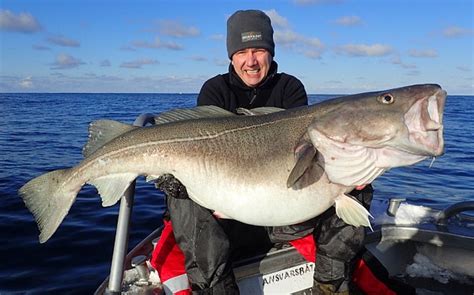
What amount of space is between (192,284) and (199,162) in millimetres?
1047

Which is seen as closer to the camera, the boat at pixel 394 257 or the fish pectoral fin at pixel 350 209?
the fish pectoral fin at pixel 350 209

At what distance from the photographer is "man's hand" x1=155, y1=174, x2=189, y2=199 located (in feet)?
11.0

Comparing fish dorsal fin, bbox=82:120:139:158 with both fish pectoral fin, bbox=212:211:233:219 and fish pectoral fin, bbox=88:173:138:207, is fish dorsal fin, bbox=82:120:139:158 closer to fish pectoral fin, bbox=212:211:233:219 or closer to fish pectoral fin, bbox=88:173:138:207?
fish pectoral fin, bbox=88:173:138:207

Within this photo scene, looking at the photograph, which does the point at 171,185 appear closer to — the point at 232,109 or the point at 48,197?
the point at 48,197

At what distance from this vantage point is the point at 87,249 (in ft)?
22.1

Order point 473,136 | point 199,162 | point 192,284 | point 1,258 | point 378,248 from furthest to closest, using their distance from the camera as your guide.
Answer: point 473,136
point 1,258
point 378,248
point 192,284
point 199,162

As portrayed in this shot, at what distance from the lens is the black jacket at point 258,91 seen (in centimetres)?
471

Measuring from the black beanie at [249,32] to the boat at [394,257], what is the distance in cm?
130

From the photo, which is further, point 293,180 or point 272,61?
point 272,61

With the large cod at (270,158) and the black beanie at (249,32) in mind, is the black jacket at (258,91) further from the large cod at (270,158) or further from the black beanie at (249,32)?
the large cod at (270,158)

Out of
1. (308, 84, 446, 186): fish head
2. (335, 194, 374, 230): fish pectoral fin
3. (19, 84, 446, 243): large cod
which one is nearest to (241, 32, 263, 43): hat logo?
(19, 84, 446, 243): large cod

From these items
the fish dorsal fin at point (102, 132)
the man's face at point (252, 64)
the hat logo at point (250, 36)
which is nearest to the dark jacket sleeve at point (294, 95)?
the man's face at point (252, 64)

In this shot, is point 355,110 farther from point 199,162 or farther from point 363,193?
point 199,162

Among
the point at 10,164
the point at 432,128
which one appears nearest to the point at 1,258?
the point at 432,128
